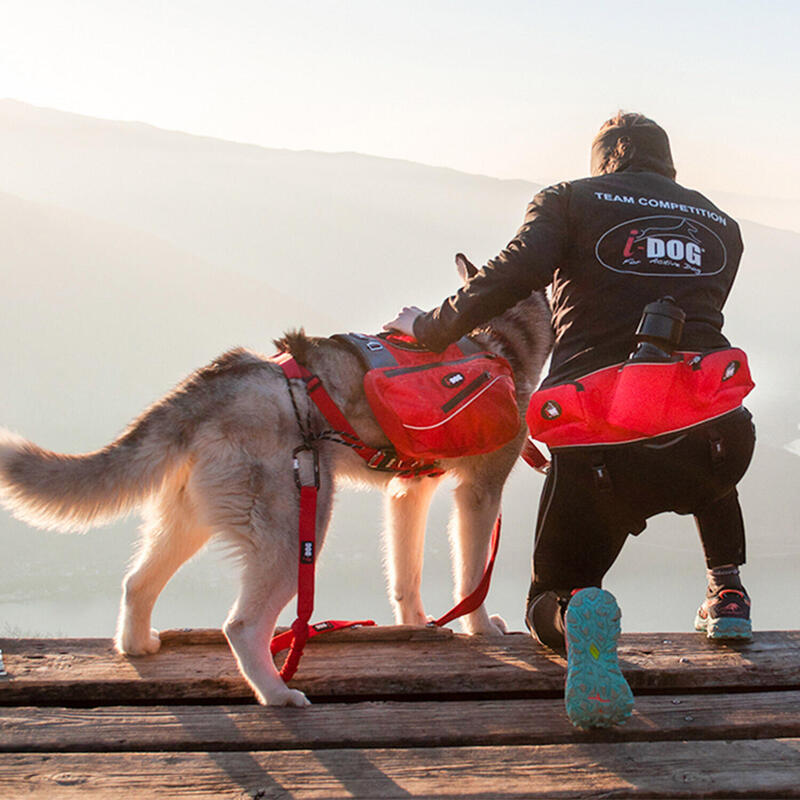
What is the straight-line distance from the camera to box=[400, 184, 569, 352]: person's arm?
2963 millimetres

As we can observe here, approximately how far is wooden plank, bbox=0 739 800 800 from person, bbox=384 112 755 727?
29.4 inches

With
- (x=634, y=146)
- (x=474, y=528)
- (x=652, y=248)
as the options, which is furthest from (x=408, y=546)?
(x=634, y=146)

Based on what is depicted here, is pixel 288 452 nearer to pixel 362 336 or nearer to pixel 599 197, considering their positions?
pixel 362 336

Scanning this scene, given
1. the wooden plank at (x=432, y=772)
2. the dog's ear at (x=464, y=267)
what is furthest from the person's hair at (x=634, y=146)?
the wooden plank at (x=432, y=772)

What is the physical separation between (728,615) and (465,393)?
137 centimetres

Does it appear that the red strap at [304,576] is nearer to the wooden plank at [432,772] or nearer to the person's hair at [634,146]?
the wooden plank at [432,772]

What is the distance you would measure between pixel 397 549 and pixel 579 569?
3.22 ft

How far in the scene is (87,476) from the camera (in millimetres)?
2750

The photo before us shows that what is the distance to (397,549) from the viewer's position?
3.78 m

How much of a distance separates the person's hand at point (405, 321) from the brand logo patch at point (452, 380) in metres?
0.30

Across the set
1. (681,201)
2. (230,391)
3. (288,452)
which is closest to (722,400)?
(681,201)

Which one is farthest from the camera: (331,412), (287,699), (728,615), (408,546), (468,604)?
(408,546)

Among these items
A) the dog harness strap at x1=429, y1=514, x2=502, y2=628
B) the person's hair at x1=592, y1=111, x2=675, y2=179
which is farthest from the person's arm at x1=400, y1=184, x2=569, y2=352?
the dog harness strap at x1=429, y1=514, x2=502, y2=628

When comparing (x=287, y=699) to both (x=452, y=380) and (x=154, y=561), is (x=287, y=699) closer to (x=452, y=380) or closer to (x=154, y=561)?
(x=154, y=561)
